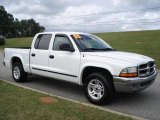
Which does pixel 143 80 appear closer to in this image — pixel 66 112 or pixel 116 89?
pixel 116 89

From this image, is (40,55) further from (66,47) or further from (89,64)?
(89,64)

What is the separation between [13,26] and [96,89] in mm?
81776

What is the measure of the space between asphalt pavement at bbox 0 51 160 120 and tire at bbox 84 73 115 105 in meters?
0.23

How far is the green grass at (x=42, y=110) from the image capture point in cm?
530

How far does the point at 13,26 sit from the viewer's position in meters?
84.8

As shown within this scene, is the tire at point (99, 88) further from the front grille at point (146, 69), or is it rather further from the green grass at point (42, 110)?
the front grille at point (146, 69)

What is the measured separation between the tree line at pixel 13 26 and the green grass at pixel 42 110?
219 feet

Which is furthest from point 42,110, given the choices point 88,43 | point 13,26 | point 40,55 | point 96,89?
point 13,26

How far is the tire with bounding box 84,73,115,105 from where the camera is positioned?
6324 mm

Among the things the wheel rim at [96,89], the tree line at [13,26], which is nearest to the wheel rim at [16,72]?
the wheel rim at [96,89]

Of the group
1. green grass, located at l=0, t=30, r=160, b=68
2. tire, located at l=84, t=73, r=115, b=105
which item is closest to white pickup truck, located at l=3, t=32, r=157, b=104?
tire, located at l=84, t=73, r=115, b=105

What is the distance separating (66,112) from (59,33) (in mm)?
2995

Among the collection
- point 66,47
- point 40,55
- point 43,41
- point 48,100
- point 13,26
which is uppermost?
point 13,26

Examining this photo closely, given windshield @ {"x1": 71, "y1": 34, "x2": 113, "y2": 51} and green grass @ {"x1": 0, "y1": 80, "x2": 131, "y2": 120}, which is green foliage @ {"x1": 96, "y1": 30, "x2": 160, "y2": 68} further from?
green grass @ {"x1": 0, "y1": 80, "x2": 131, "y2": 120}
